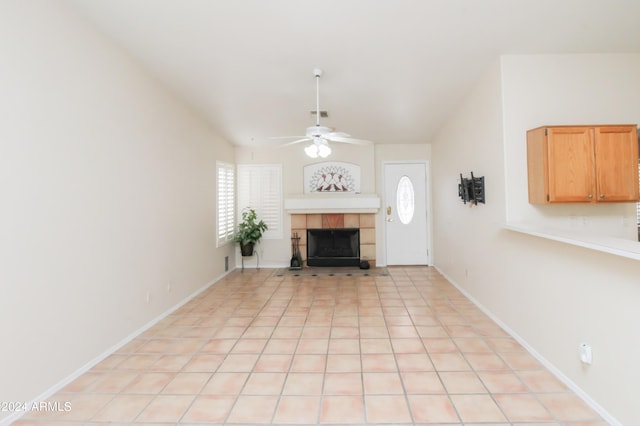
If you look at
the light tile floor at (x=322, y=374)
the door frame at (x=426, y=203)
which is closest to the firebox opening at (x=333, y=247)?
the door frame at (x=426, y=203)

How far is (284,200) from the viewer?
6.70m

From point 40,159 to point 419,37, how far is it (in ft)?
10.1

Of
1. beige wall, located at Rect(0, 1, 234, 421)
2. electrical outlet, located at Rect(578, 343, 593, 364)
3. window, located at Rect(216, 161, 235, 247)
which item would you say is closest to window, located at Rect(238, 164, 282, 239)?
window, located at Rect(216, 161, 235, 247)

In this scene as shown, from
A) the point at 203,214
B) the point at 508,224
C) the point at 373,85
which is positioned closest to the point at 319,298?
the point at 203,214

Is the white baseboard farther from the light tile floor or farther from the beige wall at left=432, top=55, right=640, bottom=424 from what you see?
the beige wall at left=432, top=55, right=640, bottom=424

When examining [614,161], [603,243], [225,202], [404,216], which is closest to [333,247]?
[404,216]

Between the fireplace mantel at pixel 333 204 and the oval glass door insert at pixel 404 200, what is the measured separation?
1.74 ft

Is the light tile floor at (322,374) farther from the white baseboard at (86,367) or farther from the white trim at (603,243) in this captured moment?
the white trim at (603,243)

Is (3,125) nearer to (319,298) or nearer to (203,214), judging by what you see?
(203,214)

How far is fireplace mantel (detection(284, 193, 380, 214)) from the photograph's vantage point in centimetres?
644

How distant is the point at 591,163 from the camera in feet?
9.36

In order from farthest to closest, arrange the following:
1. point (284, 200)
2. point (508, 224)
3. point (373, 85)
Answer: point (284, 200), point (373, 85), point (508, 224)

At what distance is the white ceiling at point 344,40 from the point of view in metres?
2.55

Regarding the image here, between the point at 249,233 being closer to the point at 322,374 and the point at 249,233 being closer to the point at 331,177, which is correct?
the point at 331,177
